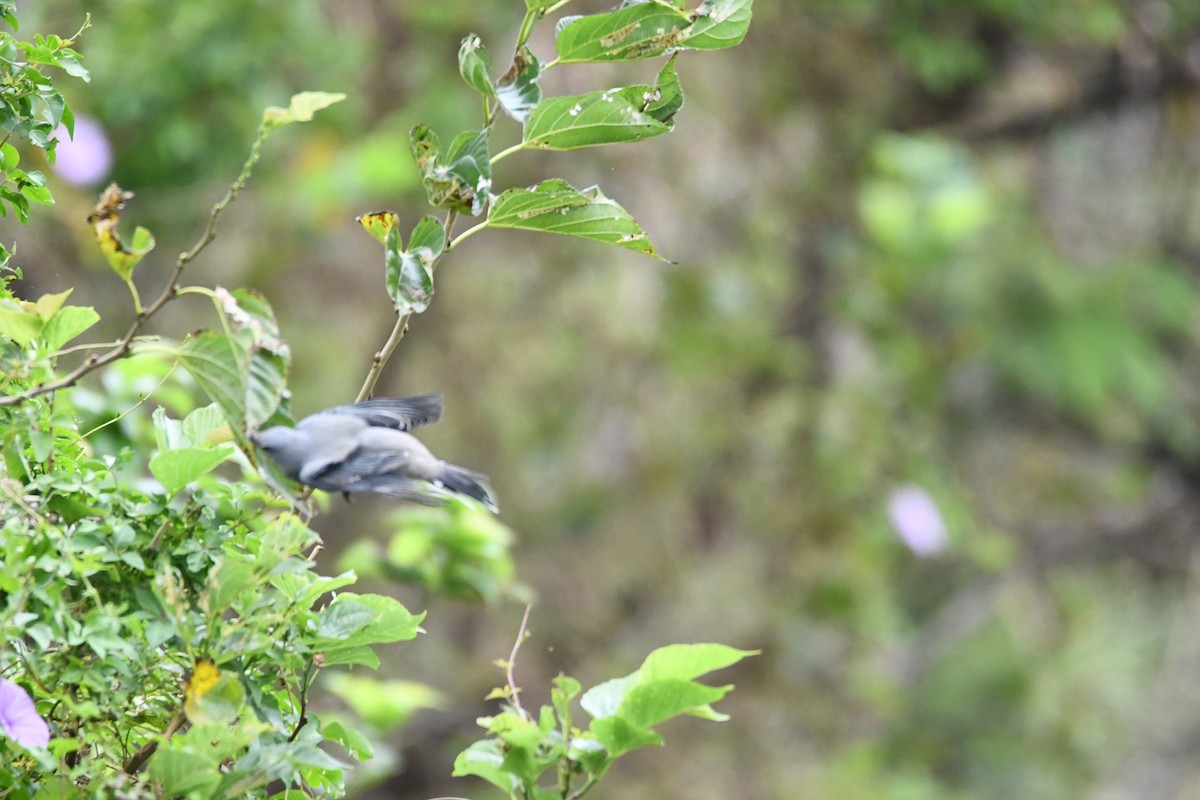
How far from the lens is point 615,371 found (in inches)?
145

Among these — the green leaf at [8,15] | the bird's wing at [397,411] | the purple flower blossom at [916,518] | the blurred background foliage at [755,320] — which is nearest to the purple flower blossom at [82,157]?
the blurred background foliage at [755,320]

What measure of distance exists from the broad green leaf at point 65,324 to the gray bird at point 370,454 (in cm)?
12

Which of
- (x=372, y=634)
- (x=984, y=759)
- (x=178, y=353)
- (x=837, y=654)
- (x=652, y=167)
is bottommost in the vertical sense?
(x=984, y=759)

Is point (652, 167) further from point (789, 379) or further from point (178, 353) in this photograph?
point (178, 353)

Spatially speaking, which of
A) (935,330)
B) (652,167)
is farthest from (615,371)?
(935,330)

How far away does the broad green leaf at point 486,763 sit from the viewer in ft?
2.53

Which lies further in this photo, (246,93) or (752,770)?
(752,770)

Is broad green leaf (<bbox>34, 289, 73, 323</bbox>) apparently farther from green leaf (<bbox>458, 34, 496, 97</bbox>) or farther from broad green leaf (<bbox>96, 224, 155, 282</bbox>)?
green leaf (<bbox>458, 34, 496, 97</bbox>)

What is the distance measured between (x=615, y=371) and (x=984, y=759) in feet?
9.24

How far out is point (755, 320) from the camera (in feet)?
11.8

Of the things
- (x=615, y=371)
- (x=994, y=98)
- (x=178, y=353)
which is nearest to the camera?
(x=178, y=353)

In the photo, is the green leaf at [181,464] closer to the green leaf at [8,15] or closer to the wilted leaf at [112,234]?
the wilted leaf at [112,234]

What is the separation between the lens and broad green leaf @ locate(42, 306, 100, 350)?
732mm

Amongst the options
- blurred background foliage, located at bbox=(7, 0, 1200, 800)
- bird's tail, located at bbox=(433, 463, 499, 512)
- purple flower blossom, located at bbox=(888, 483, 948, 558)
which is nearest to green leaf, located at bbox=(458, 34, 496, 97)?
bird's tail, located at bbox=(433, 463, 499, 512)
